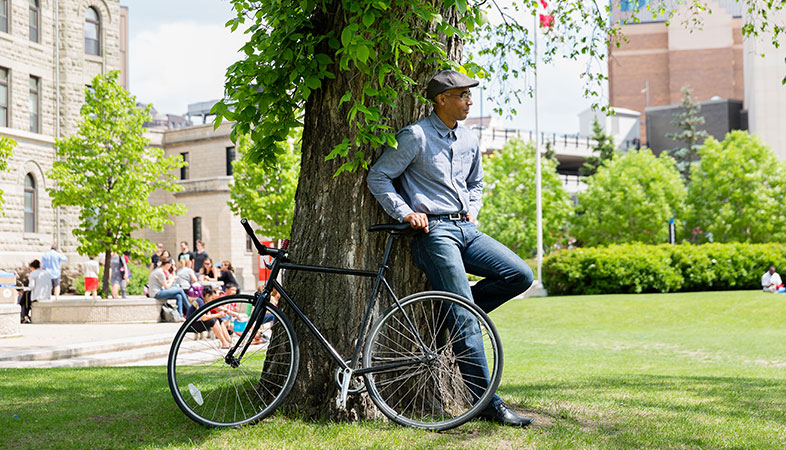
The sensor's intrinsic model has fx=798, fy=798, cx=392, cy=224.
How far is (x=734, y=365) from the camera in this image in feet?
40.8

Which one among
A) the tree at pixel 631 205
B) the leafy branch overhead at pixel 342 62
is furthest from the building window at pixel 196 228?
the leafy branch overhead at pixel 342 62

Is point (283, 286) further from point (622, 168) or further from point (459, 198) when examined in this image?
point (622, 168)

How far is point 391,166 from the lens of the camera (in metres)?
4.89

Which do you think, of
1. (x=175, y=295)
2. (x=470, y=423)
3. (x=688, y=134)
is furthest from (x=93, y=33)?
(x=688, y=134)

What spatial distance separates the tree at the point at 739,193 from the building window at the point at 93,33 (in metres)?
35.4

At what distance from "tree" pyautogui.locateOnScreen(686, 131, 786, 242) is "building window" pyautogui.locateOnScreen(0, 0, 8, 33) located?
3871 cm

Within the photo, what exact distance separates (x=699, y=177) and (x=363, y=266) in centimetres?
5020

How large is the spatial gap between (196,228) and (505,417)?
48586 millimetres

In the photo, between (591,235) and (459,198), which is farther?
(591,235)

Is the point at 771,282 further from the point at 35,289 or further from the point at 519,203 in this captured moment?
the point at 35,289

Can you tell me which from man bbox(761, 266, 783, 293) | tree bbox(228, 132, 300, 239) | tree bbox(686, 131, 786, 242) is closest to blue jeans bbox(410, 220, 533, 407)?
man bbox(761, 266, 783, 293)

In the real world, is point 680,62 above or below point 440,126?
above

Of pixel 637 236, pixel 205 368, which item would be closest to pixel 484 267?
pixel 205 368

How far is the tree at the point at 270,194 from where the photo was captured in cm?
3791
